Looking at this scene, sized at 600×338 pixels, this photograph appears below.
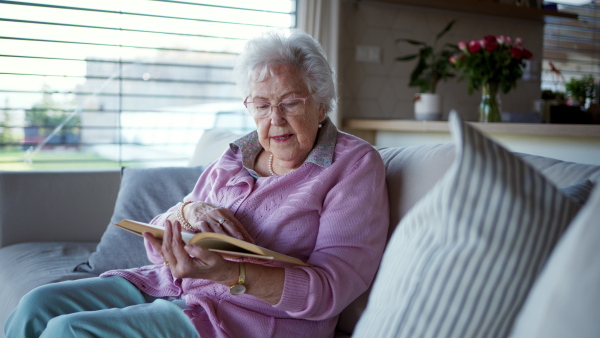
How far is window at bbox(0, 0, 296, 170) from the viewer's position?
308 centimetres

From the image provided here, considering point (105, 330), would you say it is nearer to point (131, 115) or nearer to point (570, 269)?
point (570, 269)

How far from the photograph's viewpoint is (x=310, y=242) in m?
1.48

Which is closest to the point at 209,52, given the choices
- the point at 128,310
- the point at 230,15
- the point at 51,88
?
the point at 230,15

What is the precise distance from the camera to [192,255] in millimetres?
1174

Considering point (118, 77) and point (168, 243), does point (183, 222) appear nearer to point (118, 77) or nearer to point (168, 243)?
point (168, 243)

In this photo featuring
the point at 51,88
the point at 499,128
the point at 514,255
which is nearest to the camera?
the point at 514,255

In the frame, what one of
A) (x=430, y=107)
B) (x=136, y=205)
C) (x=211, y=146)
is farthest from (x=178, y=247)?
(x=430, y=107)

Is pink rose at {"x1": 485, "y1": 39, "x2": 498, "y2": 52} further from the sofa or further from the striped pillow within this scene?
the striped pillow

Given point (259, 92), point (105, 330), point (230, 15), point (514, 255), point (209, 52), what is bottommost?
point (105, 330)

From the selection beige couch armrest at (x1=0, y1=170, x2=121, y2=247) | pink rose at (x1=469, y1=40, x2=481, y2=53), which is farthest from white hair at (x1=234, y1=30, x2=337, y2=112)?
pink rose at (x1=469, y1=40, x2=481, y2=53)

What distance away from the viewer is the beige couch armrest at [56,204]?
2.44m

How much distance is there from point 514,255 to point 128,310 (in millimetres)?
971

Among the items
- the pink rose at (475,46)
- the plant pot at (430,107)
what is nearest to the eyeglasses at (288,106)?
the pink rose at (475,46)

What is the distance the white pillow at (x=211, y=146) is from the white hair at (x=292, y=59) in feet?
2.71
